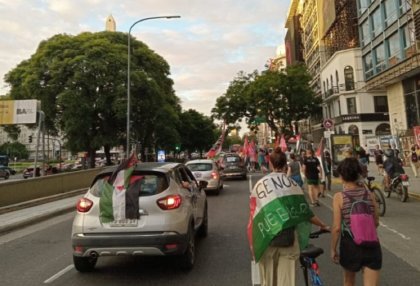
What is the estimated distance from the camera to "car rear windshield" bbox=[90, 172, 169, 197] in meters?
6.56

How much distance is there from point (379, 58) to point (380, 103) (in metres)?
14.6

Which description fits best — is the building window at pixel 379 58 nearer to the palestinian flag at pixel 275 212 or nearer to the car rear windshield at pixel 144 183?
the car rear windshield at pixel 144 183

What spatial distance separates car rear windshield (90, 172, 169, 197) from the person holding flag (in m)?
2.59

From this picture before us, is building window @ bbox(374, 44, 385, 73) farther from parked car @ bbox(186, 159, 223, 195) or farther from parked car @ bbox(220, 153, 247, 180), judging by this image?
parked car @ bbox(186, 159, 223, 195)

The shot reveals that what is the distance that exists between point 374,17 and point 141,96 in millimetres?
20414

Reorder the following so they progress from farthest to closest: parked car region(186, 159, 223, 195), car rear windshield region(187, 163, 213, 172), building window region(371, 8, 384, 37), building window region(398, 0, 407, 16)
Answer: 1. building window region(371, 8, 384, 37)
2. building window region(398, 0, 407, 16)
3. car rear windshield region(187, 163, 213, 172)
4. parked car region(186, 159, 223, 195)

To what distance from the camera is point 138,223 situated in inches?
249

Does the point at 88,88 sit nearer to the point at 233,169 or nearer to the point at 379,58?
the point at 233,169

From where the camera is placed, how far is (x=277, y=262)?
13.8 feet

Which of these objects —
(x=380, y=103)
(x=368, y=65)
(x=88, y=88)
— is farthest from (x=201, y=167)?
(x=380, y=103)

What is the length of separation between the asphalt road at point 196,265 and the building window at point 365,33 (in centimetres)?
3364

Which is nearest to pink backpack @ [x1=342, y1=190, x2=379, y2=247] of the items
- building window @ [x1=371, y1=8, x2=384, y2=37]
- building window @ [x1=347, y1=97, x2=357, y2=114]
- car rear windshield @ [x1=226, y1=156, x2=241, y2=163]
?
car rear windshield @ [x1=226, y1=156, x2=241, y2=163]

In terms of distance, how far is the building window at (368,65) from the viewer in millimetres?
41156

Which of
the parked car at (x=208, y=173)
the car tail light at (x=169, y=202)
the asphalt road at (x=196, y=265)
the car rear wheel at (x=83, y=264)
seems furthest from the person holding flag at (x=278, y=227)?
the parked car at (x=208, y=173)
